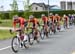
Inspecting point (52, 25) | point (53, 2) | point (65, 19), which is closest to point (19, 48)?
point (52, 25)

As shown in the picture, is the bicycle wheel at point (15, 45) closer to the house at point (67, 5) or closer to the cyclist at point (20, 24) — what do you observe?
the cyclist at point (20, 24)

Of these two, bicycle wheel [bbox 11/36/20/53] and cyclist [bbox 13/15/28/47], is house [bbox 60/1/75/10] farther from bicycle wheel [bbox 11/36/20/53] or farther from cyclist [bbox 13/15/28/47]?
bicycle wheel [bbox 11/36/20/53]

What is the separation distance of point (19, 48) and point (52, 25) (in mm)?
11395

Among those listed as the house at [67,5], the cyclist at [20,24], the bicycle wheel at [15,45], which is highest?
the cyclist at [20,24]

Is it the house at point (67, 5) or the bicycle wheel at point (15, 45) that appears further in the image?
the house at point (67, 5)

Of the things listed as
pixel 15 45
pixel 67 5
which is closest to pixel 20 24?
pixel 15 45

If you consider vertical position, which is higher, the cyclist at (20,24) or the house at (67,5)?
the cyclist at (20,24)

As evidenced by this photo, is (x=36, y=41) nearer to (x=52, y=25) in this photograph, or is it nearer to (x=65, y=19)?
(x=52, y=25)

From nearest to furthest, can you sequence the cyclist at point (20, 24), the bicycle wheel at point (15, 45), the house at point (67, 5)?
the bicycle wheel at point (15, 45) → the cyclist at point (20, 24) → the house at point (67, 5)

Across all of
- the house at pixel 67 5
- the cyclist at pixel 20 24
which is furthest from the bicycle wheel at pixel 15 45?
the house at pixel 67 5

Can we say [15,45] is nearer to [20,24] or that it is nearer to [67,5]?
[20,24]

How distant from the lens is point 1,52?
55.3ft

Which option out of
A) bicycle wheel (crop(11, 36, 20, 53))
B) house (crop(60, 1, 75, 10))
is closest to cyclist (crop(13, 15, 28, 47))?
bicycle wheel (crop(11, 36, 20, 53))

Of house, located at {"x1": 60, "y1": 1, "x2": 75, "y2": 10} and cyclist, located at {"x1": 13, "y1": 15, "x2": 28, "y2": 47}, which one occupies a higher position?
cyclist, located at {"x1": 13, "y1": 15, "x2": 28, "y2": 47}
